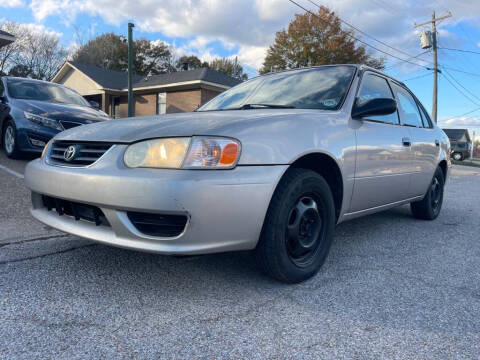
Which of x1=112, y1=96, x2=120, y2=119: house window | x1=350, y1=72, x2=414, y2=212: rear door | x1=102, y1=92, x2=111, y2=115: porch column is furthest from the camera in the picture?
x1=112, y1=96, x2=120, y2=119: house window

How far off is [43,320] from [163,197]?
0.82 m

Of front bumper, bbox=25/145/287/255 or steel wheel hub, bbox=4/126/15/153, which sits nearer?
front bumper, bbox=25/145/287/255

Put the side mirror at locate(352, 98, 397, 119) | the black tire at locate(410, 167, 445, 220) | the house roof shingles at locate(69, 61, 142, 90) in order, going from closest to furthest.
Result: 1. the side mirror at locate(352, 98, 397, 119)
2. the black tire at locate(410, 167, 445, 220)
3. the house roof shingles at locate(69, 61, 142, 90)

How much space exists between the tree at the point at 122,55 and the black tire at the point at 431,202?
141 ft

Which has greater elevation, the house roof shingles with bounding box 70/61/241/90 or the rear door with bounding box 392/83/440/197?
the house roof shingles with bounding box 70/61/241/90

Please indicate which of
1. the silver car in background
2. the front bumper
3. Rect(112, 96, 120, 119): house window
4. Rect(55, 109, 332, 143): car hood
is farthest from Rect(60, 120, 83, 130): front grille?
Rect(112, 96, 120, 119): house window

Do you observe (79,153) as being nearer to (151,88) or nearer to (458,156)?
(151,88)

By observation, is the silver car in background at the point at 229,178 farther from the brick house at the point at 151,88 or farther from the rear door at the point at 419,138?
the brick house at the point at 151,88

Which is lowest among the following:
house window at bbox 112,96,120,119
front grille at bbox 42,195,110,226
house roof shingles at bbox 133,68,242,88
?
front grille at bbox 42,195,110,226

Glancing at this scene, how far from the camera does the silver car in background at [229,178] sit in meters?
1.85

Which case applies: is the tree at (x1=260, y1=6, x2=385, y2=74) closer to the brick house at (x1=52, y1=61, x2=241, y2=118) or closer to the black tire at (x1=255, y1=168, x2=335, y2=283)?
the brick house at (x1=52, y1=61, x2=241, y2=118)

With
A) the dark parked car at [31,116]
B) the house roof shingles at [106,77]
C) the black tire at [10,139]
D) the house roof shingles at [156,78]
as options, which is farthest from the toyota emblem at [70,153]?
the house roof shingles at [106,77]

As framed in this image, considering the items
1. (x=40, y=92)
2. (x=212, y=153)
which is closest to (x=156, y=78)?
(x=40, y=92)

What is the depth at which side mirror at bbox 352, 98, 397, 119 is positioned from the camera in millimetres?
2738
